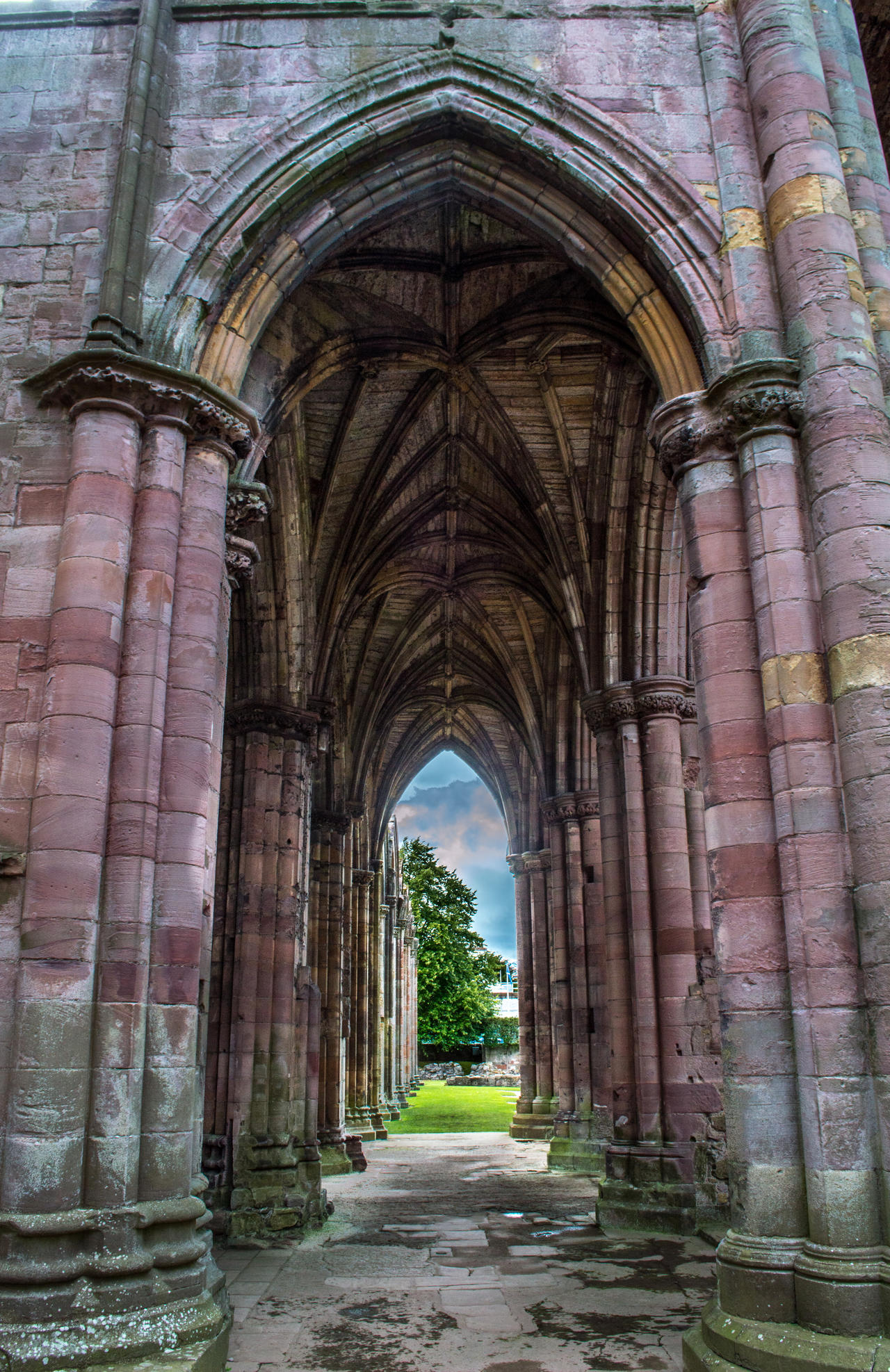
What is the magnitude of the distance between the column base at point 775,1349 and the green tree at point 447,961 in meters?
40.7

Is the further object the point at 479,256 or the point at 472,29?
the point at 479,256

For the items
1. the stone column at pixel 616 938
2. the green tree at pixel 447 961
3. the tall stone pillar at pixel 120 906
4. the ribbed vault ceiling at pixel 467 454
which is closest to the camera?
the tall stone pillar at pixel 120 906

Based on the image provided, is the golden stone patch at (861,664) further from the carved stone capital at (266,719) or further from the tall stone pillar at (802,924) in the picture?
the carved stone capital at (266,719)

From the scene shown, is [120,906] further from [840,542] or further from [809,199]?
[809,199]

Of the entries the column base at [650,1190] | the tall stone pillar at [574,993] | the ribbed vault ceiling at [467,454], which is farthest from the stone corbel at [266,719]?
the tall stone pillar at [574,993]

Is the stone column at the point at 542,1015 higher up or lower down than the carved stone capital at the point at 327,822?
lower down

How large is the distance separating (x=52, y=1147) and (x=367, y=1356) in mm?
2198

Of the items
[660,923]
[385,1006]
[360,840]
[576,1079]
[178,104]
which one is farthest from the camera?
[385,1006]

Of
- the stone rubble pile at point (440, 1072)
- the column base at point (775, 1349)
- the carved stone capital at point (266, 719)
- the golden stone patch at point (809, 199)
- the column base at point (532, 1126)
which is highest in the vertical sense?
the golden stone patch at point (809, 199)

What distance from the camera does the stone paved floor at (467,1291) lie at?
572 cm

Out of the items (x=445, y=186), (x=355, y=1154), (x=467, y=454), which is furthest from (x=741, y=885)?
(x=355, y=1154)

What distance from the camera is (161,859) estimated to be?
19.0 ft

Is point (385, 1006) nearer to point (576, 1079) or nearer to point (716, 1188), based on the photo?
point (576, 1079)

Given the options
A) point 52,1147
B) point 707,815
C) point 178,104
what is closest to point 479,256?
point 178,104
